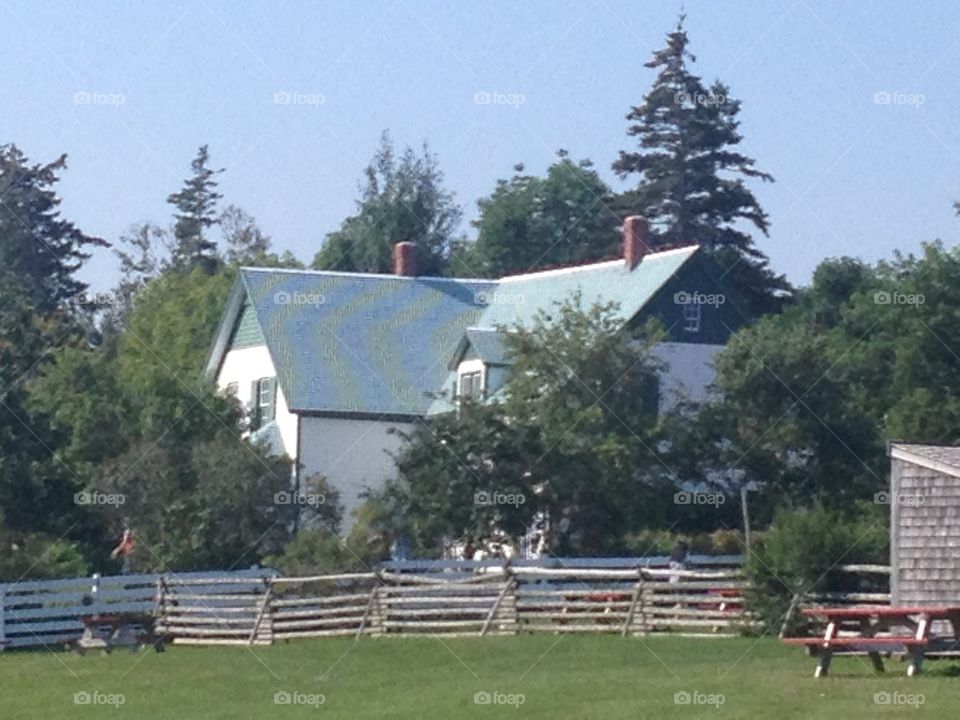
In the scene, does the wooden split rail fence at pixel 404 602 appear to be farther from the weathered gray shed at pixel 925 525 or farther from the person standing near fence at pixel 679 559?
the weathered gray shed at pixel 925 525

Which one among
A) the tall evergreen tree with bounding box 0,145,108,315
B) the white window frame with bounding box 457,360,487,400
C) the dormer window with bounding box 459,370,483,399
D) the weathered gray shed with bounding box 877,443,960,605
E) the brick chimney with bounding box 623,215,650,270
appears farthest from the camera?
the tall evergreen tree with bounding box 0,145,108,315

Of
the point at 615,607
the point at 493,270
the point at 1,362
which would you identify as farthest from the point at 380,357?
the point at 493,270

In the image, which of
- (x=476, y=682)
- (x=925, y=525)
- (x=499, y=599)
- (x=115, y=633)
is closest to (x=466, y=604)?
(x=499, y=599)

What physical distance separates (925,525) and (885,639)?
5.05 meters

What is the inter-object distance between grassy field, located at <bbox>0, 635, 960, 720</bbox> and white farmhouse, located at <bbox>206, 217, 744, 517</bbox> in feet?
69.4

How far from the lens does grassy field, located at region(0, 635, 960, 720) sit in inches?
888

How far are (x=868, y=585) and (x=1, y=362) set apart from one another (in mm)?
A: 22628

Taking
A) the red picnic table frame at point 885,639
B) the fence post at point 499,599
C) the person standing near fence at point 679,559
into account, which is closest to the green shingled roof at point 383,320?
the person standing near fence at point 679,559

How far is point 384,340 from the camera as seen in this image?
190 ft

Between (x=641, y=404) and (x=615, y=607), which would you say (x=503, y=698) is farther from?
(x=641, y=404)

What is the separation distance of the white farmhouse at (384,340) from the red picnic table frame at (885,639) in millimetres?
26759

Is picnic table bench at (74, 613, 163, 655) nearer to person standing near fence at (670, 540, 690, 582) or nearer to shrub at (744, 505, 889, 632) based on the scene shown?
person standing near fence at (670, 540, 690, 582)

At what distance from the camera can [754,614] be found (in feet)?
103

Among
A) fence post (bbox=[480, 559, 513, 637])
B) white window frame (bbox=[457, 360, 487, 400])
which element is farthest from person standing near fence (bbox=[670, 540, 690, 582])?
white window frame (bbox=[457, 360, 487, 400])
